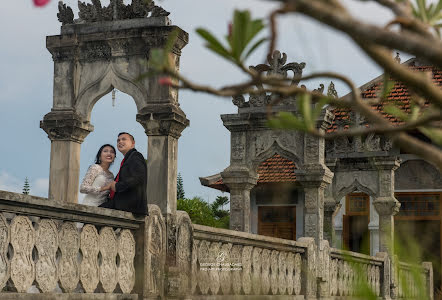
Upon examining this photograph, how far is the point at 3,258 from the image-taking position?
6195 millimetres

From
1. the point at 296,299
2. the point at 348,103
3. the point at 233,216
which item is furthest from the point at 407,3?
the point at 233,216

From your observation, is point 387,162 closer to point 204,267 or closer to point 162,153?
point 204,267

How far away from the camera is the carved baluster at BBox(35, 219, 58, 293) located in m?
6.71

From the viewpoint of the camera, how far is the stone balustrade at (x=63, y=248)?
6.34 m

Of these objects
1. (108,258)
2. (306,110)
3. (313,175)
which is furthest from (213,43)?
(313,175)

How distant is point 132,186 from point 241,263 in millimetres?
3223

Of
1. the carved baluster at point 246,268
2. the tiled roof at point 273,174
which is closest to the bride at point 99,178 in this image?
the carved baluster at point 246,268

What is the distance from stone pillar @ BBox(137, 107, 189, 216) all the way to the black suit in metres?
0.72

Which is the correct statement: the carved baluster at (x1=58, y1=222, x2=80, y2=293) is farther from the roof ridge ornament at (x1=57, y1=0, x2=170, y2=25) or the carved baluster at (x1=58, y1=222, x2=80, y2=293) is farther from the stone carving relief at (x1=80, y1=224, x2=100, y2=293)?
the roof ridge ornament at (x1=57, y1=0, x2=170, y2=25)

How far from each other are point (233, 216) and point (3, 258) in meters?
8.22

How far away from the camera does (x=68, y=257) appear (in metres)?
7.18

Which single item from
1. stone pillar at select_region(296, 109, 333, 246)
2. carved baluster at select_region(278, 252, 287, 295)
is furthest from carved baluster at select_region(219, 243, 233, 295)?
stone pillar at select_region(296, 109, 333, 246)

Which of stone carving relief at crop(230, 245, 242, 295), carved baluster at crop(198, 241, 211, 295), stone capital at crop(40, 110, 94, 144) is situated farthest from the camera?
stone carving relief at crop(230, 245, 242, 295)

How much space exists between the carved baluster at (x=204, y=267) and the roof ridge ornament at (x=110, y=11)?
2.91m
